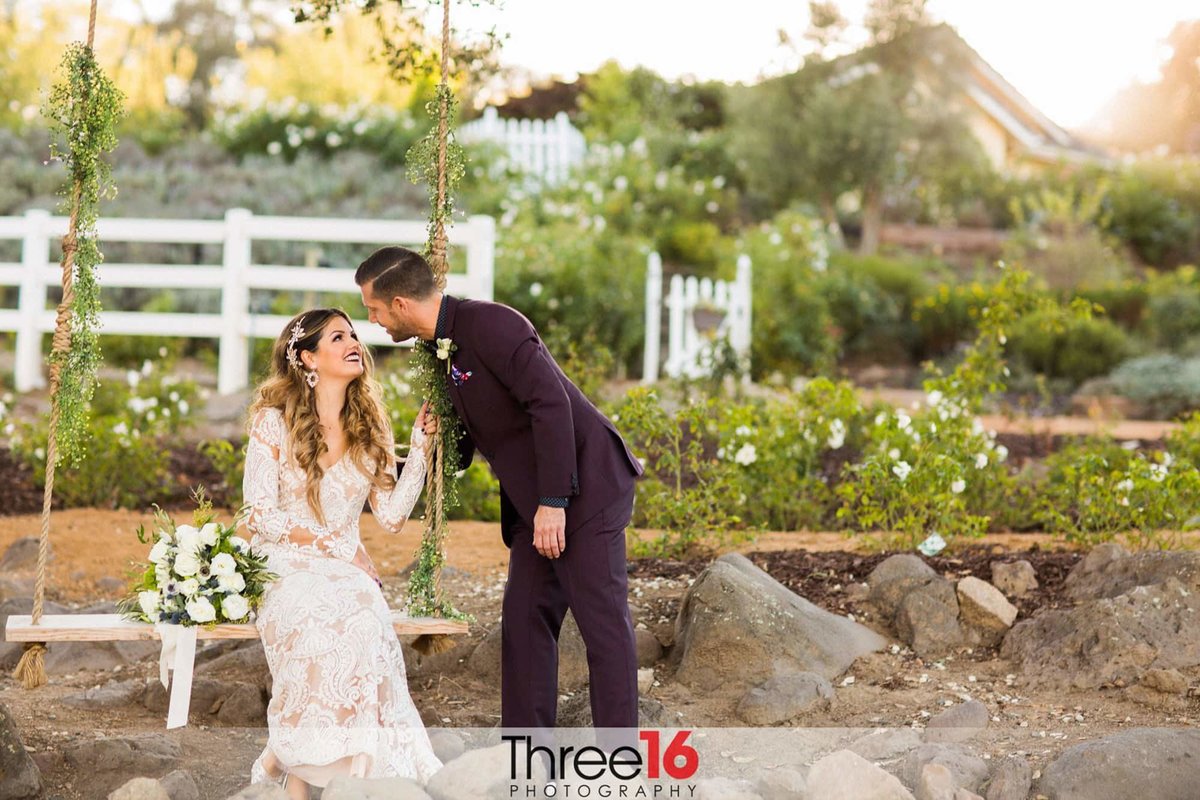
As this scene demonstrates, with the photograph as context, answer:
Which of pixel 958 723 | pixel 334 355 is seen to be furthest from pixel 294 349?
pixel 958 723

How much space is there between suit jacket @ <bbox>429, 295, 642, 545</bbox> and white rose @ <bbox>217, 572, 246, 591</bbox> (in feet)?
2.61

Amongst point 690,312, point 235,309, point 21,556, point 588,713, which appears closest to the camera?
point 588,713

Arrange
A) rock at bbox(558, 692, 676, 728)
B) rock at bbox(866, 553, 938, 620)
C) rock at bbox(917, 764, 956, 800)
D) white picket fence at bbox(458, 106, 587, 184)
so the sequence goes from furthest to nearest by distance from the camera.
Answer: white picket fence at bbox(458, 106, 587, 184)
rock at bbox(866, 553, 938, 620)
rock at bbox(558, 692, 676, 728)
rock at bbox(917, 764, 956, 800)

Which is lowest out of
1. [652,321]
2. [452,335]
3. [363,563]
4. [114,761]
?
[114,761]

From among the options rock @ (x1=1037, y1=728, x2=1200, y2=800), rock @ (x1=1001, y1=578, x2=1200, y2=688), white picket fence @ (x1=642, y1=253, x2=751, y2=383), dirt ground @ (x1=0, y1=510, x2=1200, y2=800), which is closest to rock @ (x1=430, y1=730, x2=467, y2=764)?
dirt ground @ (x1=0, y1=510, x2=1200, y2=800)

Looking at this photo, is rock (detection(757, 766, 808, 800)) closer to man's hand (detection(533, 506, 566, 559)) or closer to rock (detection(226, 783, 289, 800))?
man's hand (detection(533, 506, 566, 559))

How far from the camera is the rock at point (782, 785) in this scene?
3.66m

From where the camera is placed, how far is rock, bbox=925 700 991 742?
4270mm

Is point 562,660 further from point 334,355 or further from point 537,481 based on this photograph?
point 334,355

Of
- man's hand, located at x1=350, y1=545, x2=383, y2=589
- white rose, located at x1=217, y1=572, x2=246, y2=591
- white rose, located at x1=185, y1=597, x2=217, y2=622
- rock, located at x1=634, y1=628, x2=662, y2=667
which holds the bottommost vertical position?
rock, located at x1=634, y1=628, x2=662, y2=667

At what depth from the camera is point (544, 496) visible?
3.92 m

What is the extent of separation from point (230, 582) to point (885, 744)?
6.56ft

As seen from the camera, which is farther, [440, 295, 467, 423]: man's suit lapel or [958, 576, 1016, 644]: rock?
[958, 576, 1016, 644]: rock

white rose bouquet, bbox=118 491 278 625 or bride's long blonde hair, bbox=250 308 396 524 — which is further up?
bride's long blonde hair, bbox=250 308 396 524
